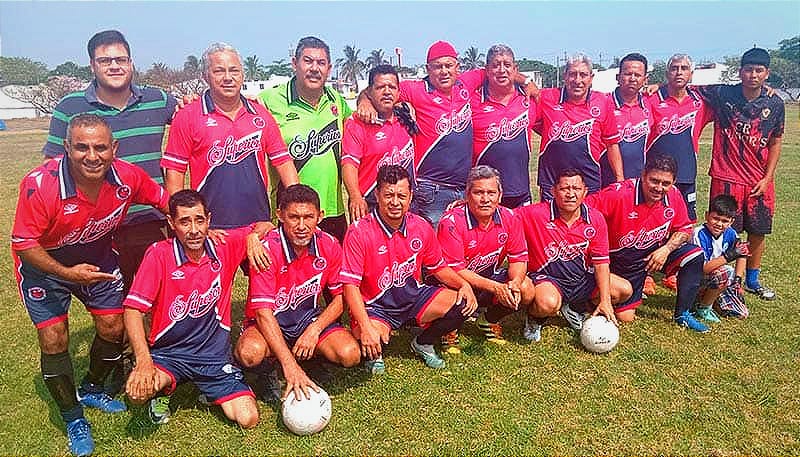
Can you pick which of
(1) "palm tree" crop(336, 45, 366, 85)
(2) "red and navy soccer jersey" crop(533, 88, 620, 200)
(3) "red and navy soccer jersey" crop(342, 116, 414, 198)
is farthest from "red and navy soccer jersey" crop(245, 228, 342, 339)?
(1) "palm tree" crop(336, 45, 366, 85)

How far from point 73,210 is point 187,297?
88 centimetres

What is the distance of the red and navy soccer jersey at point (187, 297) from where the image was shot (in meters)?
3.88

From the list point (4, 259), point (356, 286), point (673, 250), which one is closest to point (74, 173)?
point (356, 286)

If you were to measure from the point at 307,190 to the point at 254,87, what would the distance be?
274 ft

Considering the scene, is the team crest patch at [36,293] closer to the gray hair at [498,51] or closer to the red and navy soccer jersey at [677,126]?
the gray hair at [498,51]

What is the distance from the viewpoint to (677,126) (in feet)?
20.5

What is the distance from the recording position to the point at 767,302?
6.16 meters

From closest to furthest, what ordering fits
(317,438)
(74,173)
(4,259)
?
(74,173), (317,438), (4,259)

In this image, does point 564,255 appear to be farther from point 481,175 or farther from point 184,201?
point 184,201

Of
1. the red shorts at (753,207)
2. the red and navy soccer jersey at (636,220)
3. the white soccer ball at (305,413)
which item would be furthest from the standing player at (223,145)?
the red shorts at (753,207)

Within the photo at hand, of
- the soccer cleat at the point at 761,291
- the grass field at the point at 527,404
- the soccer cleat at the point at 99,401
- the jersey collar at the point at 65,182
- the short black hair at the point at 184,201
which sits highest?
the jersey collar at the point at 65,182

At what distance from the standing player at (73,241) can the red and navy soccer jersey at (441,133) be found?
2.32 metres

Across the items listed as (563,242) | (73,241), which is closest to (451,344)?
(563,242)

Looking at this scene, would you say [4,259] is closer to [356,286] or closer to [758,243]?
[356,286]
